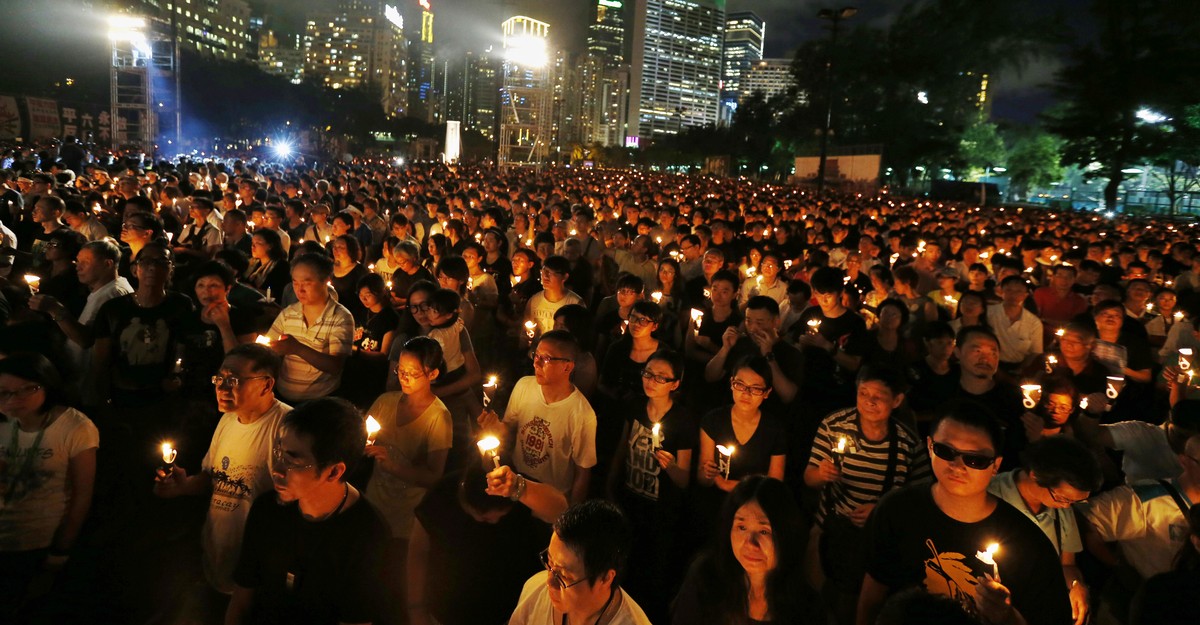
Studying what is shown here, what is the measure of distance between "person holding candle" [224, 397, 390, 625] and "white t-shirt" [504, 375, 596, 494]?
1.32m

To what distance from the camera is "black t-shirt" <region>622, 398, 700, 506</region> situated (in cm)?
407

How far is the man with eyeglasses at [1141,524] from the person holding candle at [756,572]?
150cm

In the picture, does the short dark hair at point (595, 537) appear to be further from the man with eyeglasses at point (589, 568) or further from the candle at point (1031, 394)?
the candle at point (1031, 394)

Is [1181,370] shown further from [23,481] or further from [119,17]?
[119,17]

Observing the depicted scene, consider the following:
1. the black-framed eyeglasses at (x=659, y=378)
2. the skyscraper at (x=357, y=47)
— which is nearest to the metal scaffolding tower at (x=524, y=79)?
the black-framed eyeglasses at (x=659, y=378)

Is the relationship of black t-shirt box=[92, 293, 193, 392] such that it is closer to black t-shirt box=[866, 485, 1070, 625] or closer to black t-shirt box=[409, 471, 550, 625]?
black t-shirt box=[409, 471, 550, 625]

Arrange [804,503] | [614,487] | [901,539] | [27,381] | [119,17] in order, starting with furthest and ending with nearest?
[119,17], [804,503], [614,487], [27,381], [901,539]

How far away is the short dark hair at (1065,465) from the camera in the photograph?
116 inches

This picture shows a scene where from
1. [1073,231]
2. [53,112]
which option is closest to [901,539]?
[1073,231]

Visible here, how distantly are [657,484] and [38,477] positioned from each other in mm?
2903

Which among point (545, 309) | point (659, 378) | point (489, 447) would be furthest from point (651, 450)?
point (545, 309)

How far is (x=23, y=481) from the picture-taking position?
10.9 ft

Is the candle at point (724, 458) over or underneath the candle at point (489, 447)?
underneath

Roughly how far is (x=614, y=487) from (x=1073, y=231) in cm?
1906
